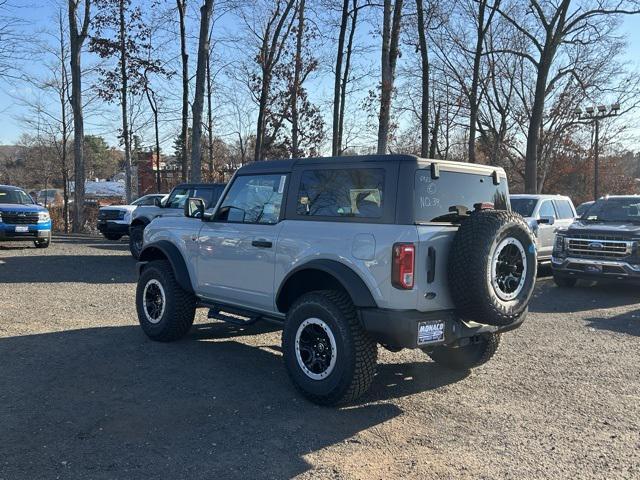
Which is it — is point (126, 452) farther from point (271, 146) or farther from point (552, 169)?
point (552, 169)

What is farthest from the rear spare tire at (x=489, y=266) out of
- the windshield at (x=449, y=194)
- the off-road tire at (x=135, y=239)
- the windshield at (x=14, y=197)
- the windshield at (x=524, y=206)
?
the windshield at (x=14, y=197)

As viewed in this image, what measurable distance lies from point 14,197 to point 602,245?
15158mm

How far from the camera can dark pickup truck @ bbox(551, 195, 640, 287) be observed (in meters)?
10.4

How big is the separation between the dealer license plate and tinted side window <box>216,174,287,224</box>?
71.1 inches

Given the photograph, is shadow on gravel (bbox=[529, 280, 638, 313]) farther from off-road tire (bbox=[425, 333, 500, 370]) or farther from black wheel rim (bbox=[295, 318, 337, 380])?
black wheel rim (bbox=[295, 318, 337, 380])

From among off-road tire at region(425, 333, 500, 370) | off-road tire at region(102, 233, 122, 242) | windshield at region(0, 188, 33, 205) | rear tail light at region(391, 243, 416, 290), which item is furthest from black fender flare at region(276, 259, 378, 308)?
off-road tire at region(102, 233, 122, 242)

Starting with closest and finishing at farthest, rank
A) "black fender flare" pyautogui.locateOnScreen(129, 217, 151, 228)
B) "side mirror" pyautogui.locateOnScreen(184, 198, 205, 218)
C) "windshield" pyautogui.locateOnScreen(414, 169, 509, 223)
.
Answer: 1. "windshield" pyautogui.locateOnScreen(414, 169, 509, 223)
2. "side mirror" pyautogui.locateOnScreen(184, 198, 205, 218)
3. "black fender flare" pyautogui.locateOnScreen(129, 217, 151, 228)

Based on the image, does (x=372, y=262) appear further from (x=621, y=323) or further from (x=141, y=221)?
(x=141, y=221)

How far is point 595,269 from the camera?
10.7 meters

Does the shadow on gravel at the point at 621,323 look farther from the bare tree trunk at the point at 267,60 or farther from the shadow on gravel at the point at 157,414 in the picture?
the bare tree trunk at the point at 267,60

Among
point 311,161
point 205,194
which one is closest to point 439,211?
point 311,161

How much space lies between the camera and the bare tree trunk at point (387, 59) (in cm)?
1808

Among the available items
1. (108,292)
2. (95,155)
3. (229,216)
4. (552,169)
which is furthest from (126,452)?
(95,155)

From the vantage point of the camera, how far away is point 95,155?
77.8m
